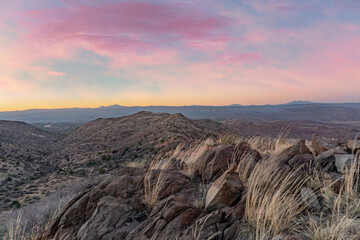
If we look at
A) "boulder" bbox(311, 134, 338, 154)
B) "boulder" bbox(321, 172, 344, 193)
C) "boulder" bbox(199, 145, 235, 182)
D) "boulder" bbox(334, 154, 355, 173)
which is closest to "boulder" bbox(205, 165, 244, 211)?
"boulder" bbox(199, 145, 235, 182)

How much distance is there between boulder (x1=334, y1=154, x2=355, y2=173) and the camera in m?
5.18

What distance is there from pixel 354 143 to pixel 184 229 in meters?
5.42

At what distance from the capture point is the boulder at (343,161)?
17.0 feet

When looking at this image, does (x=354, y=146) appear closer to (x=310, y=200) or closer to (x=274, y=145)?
(x=310, y=200)

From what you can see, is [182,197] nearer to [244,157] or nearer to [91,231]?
[91,231]

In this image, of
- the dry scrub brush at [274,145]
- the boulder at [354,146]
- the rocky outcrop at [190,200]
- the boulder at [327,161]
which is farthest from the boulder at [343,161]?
the dry scrub brush at [274,145]

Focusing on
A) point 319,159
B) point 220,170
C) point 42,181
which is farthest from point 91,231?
point 42,181

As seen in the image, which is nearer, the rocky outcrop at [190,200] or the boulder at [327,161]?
the rocky outcrop at [190,200]

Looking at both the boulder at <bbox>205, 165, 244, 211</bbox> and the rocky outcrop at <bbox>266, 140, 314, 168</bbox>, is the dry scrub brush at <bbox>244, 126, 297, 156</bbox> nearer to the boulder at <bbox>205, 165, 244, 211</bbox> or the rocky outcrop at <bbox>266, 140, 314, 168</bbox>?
the rocky outcrop at <bbox>266, 140, 314, 168</bbox>

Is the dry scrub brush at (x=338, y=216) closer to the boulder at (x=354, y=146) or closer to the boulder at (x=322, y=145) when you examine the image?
the boulder at (x=354, y=146)

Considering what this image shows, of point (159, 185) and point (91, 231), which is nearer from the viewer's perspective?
point (91, 231)

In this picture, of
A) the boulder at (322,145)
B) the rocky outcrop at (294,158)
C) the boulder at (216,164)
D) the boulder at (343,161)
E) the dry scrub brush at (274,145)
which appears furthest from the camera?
the dry scrub brush at (274,145)

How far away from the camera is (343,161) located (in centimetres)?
533

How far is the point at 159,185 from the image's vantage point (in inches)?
231
